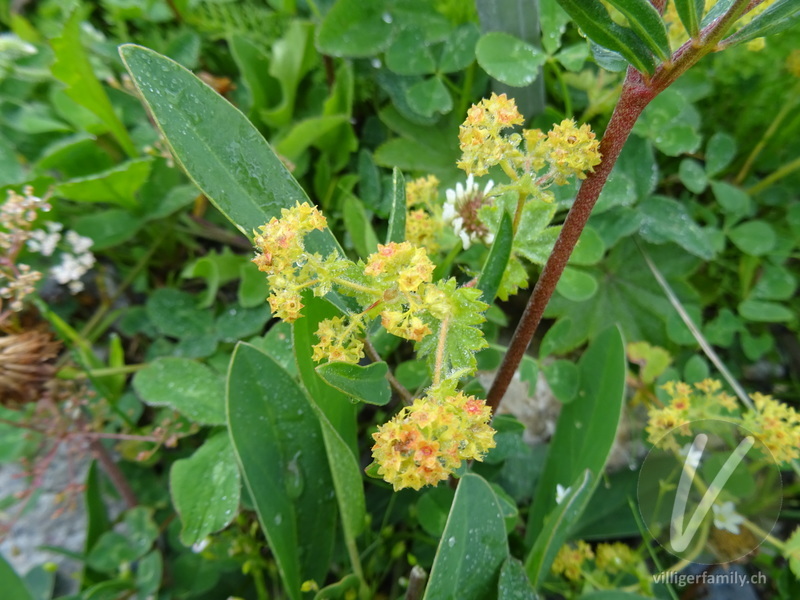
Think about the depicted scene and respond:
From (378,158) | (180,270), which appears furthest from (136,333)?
(378,158)

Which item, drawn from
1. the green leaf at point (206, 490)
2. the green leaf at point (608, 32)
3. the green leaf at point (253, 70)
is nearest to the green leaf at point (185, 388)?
the green leaf at point (206, 490)

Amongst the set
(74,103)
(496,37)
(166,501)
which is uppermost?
(496,37)

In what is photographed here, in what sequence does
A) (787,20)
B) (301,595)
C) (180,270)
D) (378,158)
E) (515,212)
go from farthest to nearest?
(180,270) → (378,158) → (301,595) → (515,212) → (787,20)

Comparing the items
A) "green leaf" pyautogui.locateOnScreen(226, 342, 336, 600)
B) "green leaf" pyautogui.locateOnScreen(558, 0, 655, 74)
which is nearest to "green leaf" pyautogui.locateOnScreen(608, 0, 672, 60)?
"green leaf" pyautogui.locateOnScreen(558, 0, 655, 74)

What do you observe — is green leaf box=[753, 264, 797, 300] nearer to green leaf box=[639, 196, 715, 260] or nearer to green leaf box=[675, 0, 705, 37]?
green leaf box=[639, 196, 715, 260]

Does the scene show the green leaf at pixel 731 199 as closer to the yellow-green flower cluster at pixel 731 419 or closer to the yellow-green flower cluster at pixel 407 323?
the yellow-green flower cluster at pixel 731 419

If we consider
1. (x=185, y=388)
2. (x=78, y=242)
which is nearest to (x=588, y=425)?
(x=185, y=388)

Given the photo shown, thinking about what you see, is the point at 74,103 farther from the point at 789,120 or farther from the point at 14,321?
the point at 789,120
